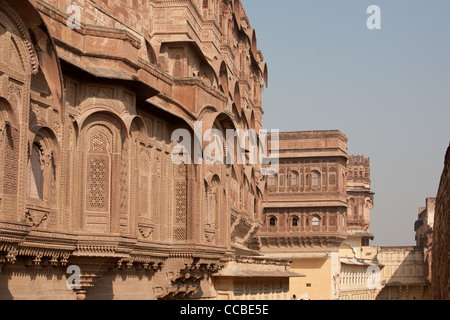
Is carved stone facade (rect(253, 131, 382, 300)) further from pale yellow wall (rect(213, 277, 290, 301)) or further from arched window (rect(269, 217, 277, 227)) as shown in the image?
pale yellow wall (rect(213, 277, 290, 301))

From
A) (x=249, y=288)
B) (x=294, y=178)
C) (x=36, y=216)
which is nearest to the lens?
Answer: (x=36, y=216)

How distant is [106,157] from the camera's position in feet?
63.1

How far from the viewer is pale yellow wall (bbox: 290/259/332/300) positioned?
58.7 meters

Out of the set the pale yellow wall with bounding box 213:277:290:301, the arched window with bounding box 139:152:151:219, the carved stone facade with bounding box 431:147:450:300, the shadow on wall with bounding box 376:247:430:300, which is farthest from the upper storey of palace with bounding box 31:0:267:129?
the shadow on wall with bounding box 376:247:430:300

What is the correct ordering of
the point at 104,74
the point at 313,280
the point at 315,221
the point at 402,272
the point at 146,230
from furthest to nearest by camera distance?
the point at 402,272
the point at 315,221
the point at 313,280
the point at 146,230
the point at 104,74

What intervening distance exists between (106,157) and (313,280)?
42044mm

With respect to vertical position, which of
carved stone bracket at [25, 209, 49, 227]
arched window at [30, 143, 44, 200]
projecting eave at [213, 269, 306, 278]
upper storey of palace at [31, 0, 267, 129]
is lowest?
projecting eave at [213, 269, 306, 278]

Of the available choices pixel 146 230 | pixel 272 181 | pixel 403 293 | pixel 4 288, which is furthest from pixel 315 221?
pixel 4 288

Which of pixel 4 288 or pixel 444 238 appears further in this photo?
pixel 444 238

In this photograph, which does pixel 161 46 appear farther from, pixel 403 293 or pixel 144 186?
pixel 403 293

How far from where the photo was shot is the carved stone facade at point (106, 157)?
1525 centimetres

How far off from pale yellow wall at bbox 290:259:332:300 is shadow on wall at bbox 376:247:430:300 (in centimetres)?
2210

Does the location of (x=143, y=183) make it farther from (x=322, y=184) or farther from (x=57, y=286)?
(x=322, y=184)
